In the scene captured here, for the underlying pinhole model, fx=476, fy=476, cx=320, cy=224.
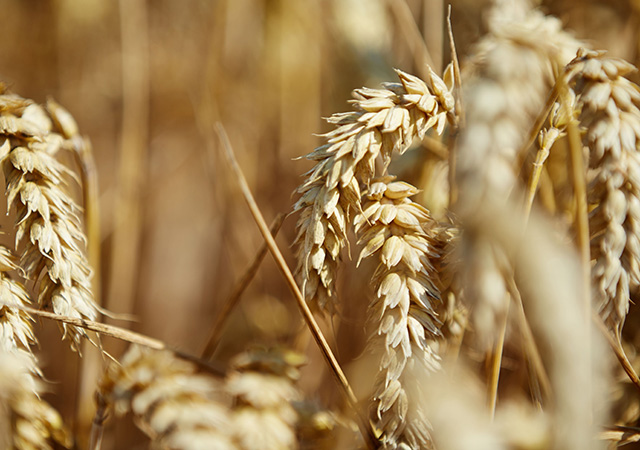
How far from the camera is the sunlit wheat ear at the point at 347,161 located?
55cm

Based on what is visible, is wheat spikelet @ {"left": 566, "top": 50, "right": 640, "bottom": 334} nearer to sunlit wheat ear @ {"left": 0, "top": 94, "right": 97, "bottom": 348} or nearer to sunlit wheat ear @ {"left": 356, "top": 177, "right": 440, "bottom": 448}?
sunlit wheat ear @ {"left": 356, "top": 177, "right": 440, "bottom": 448}

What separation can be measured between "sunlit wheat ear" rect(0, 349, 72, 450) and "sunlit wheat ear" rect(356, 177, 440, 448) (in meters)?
0.39

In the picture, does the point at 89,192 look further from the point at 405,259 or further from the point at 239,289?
the point at 405,259

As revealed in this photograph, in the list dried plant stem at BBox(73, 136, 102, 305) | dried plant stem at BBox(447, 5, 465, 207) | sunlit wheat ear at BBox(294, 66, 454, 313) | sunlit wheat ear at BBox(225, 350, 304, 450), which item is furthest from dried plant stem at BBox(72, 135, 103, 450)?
dried plant stem at BBox(447, 5, 465, 207)

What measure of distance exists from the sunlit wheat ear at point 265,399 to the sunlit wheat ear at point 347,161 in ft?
0.78

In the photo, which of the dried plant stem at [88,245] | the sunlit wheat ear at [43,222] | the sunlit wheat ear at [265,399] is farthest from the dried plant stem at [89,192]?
the sunlit wheat ear at [265,399]

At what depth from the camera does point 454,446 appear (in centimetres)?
44

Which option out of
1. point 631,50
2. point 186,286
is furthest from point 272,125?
point 631,50

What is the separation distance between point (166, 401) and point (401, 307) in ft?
1.11

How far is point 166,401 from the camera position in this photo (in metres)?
0.63

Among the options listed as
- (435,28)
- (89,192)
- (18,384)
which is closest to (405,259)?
(18,384)

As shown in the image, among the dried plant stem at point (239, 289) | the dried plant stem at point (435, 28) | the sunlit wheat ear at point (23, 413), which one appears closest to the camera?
the sunlit wheat ear at point (23, 413)

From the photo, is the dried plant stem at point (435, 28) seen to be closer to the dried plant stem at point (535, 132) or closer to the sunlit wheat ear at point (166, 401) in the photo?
the dried plant stem at point (535, 132)

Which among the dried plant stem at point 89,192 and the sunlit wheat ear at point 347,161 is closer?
the sunlit wheat ear at point 347,161
